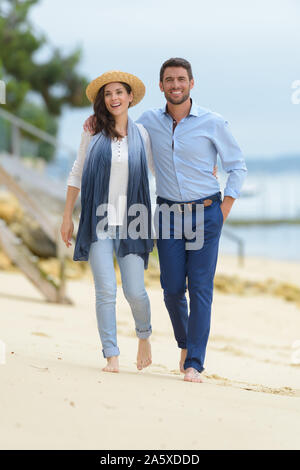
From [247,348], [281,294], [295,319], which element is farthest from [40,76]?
[247,348]

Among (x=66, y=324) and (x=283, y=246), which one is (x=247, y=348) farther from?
(x=283, y=246)

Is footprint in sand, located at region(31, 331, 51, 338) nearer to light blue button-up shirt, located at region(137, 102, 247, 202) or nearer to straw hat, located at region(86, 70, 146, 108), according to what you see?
light blue button-up shirt, located at region(137, 102, 247, 202)

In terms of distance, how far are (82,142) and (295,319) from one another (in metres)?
5.96

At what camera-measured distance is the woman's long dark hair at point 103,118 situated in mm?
4254

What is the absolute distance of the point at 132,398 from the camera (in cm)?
361

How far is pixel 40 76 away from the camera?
2934 cm

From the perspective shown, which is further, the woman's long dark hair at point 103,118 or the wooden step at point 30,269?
the wooden step at point 30,269

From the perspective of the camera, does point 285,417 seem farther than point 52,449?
Yes

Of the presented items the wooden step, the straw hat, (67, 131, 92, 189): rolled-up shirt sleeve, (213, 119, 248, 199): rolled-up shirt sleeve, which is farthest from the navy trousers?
the wooden step

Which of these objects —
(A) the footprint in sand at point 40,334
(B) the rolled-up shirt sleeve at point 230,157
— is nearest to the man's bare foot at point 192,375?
(B) the rolled-up shirt sleeve at point 230,157

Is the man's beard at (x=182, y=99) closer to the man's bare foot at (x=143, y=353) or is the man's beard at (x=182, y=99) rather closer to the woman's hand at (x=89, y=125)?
the woman's hand at (x=89, y=125)

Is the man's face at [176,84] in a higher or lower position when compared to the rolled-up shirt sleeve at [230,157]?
higher

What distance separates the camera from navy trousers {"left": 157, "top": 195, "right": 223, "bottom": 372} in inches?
171

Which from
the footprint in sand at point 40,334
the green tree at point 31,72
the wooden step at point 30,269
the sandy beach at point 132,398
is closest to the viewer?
the sandy beach at point 132,398
